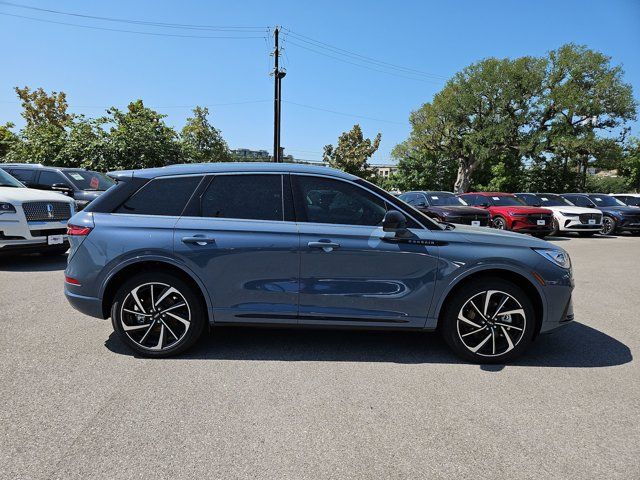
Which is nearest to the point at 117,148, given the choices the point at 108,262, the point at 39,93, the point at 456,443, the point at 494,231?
the point at 108,262

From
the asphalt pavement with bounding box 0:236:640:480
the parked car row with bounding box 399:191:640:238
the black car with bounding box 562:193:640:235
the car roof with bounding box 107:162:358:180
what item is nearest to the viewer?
the asphalt pavement with bounding box 0:236:640:480

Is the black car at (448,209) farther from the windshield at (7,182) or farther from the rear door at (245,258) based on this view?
the windshield at (7,182)

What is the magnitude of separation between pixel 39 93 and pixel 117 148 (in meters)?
32.9

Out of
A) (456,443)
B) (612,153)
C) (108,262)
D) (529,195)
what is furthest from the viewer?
(612,153)

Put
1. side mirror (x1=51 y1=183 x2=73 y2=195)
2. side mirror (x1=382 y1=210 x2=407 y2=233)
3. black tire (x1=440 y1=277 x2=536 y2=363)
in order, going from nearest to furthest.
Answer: side mirror (x1=382 y1=210 x2=407 y2=233)
black tire (x1=440 y1=277 x2=536 y2=363)
side mirror (x1=51 y1=183 x2=73 y2=195)

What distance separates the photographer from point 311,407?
3.03 meters

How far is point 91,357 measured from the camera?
3844mm

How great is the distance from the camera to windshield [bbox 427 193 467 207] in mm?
14950

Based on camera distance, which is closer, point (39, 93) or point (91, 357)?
point (91, 357)

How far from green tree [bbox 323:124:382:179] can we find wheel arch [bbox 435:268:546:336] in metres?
47.5

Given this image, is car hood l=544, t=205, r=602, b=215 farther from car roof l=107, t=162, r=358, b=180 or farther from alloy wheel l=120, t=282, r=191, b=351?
alloy wheel l=120, t=282, r=191, b=351

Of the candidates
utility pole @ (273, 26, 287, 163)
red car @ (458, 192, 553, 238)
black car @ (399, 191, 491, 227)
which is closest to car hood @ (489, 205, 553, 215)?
red car @ (458, 192, 553, 238)

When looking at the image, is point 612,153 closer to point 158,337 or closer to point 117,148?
point 117,148

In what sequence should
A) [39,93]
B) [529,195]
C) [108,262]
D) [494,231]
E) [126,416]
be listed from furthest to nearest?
[39,93]
[529,195]
[494,231]
[108,262]
[126,416]
